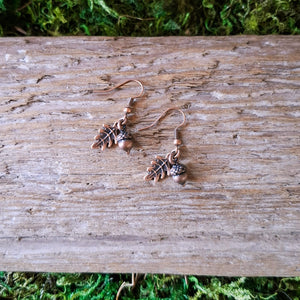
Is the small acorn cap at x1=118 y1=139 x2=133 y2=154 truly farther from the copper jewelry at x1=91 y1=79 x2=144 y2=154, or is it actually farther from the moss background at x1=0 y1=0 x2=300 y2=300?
the moss background at x1=0 y1=0 x2=300 y2=300

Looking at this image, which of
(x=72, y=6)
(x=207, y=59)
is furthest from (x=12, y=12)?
(x=207, y=59)

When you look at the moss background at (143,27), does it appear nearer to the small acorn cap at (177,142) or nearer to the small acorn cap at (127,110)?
the small acorn cap at (127,110)

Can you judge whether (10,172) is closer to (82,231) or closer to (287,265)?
(82,231)

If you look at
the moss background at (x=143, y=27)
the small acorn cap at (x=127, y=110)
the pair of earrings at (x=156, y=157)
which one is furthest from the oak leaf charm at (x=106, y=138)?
the moss background at (x=143, y=27)

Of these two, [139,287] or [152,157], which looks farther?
[139,287]

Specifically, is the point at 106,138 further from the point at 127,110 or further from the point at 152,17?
the point at 152,17

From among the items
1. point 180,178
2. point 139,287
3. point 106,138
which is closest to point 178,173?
point 180,178
